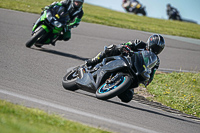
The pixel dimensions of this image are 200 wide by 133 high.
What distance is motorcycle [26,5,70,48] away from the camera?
34.6ft

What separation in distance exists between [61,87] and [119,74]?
4.74ft

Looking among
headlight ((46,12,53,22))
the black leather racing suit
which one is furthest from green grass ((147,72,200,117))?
headlight ((46,12,53,22))

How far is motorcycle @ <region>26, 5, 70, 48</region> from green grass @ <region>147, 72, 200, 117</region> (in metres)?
2.91

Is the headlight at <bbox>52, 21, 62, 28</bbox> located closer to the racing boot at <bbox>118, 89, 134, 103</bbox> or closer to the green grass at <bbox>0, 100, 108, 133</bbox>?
the racing boot at <bbox>118, 89, 134, 103</bbox>

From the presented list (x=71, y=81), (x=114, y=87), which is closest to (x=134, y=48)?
(x=114, y=87)

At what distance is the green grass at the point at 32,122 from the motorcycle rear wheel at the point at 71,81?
2.36 metres

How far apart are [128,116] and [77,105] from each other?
786mm

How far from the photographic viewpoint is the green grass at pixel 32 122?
12.1 ft

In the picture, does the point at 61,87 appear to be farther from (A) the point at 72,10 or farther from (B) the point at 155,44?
(A) the point at 72,10

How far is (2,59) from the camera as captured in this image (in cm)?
867

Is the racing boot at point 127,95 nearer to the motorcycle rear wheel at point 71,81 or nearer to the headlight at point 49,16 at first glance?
the motorcycle rear wheel at point 71,81

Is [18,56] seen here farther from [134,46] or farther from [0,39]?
[134,46]

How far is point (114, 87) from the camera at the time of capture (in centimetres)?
631

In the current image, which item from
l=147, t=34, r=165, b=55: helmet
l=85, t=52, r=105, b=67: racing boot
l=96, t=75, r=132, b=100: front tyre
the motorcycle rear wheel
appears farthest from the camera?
the motorcycle rear wheel
